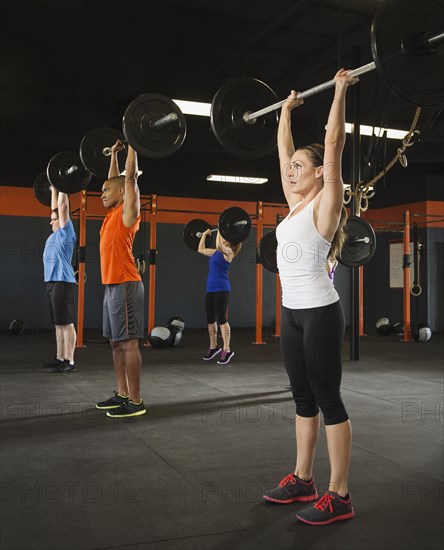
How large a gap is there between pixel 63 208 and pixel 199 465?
2.49 m

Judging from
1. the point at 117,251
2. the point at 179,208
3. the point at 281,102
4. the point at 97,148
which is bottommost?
the point at 117,251

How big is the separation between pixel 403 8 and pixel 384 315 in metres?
7.94

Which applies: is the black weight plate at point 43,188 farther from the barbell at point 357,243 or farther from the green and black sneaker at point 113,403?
the green and black sneaker at point 113,403

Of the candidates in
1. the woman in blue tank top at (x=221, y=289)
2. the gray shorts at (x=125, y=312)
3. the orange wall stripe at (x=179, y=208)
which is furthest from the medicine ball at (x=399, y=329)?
the gray shorts at (x=125, y=312)

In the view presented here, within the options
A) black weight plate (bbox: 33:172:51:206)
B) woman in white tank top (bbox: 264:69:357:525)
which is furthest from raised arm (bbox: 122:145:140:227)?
black weight plate (bbox: 33:172:51:206)

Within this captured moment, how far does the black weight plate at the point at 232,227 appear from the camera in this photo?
475 centimetres

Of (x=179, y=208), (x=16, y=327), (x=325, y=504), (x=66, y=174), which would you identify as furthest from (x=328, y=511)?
(x=179, y=208)

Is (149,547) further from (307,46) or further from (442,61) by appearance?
(307,46)

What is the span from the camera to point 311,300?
1.54m

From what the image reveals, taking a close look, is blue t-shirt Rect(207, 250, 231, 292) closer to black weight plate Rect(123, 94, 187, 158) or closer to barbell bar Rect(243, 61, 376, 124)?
black weight plate Rect(123, 94, 187, 158)

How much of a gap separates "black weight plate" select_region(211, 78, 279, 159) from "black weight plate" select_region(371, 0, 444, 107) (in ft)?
2.44

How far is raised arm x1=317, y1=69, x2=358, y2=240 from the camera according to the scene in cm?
150

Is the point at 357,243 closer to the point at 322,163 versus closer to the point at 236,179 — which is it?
the point at 322,163

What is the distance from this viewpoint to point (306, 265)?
5.06 feet
